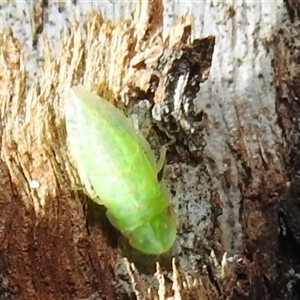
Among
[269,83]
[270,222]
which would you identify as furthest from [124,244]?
[269,83]

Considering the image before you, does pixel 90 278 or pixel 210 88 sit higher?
pixel 210 88

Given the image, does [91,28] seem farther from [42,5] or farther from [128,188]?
[128,188]

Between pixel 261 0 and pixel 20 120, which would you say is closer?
pixel 20 120

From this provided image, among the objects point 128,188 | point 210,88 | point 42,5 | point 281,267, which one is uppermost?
point 42,5
